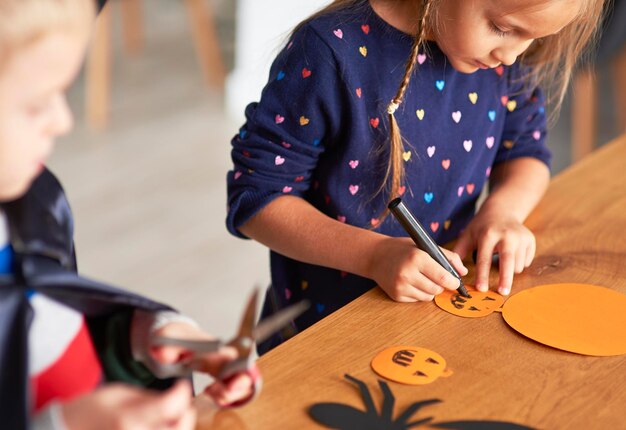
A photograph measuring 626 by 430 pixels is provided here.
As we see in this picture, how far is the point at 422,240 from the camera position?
890 millimetres

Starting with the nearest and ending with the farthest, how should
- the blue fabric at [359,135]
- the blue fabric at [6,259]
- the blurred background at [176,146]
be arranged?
the blue fabric at [6,259] < the blue fabric at [359,135] < the blurred background at [176,146]

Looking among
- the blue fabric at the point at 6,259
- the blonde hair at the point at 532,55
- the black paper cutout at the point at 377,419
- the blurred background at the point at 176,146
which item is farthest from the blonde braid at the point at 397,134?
the blurred background at the point at 176,146

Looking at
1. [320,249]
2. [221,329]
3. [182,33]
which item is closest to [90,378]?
[320,249]

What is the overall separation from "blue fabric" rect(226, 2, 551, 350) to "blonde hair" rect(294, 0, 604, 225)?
1 cm

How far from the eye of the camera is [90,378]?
67 cm

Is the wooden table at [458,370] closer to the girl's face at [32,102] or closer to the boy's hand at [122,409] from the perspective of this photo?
the boy's hand at [122,409]

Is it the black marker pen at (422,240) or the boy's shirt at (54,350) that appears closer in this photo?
the boy's shirt at (54,350)

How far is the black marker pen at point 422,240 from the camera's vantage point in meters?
0.87

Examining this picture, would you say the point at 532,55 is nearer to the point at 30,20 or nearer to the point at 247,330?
the point at 247,330

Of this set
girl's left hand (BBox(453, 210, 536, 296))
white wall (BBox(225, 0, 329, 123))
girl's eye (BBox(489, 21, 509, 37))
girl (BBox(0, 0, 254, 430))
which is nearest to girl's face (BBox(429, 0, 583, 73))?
girl's eye (BBox(489, 21, 509, 37))

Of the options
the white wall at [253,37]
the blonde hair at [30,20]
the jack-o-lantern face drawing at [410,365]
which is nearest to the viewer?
the blonde hair at [30,20]

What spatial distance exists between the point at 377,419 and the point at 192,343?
16cm

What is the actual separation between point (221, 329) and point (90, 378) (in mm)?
1476

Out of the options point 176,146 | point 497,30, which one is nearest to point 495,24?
point 497,30
